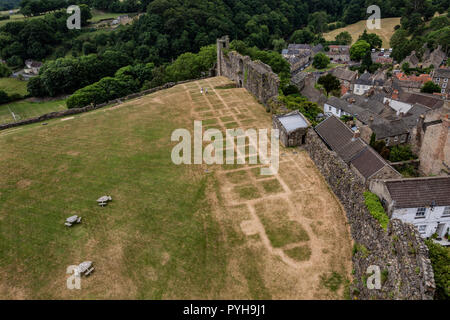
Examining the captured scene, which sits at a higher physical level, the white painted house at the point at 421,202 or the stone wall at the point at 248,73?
the stone wall at the point at 248,73

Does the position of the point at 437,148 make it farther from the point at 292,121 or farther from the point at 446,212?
the point at 292,121

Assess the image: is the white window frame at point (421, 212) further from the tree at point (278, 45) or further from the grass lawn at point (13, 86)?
the tree at point (278, 45)

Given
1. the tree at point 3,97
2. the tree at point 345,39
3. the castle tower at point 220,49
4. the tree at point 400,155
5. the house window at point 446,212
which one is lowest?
the tree at point 3,97

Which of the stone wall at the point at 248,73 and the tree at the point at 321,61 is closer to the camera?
the stone wall at the point at 248,73

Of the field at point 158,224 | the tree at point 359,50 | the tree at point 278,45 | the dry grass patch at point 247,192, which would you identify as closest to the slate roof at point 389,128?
the field at point 158,224

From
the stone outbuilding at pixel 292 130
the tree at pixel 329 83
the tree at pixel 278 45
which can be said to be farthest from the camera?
the tree at pixel 278 45

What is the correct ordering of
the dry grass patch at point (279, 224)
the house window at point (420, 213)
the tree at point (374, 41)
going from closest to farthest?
1. the dry grass patch at point (279, 224)
2. the house window at point (420, 213)
3. the tree at point (374, 41)

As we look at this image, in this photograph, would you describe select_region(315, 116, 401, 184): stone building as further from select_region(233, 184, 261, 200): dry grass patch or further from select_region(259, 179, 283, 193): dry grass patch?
select_region(233, 184, 261, 200): dry grass patch
